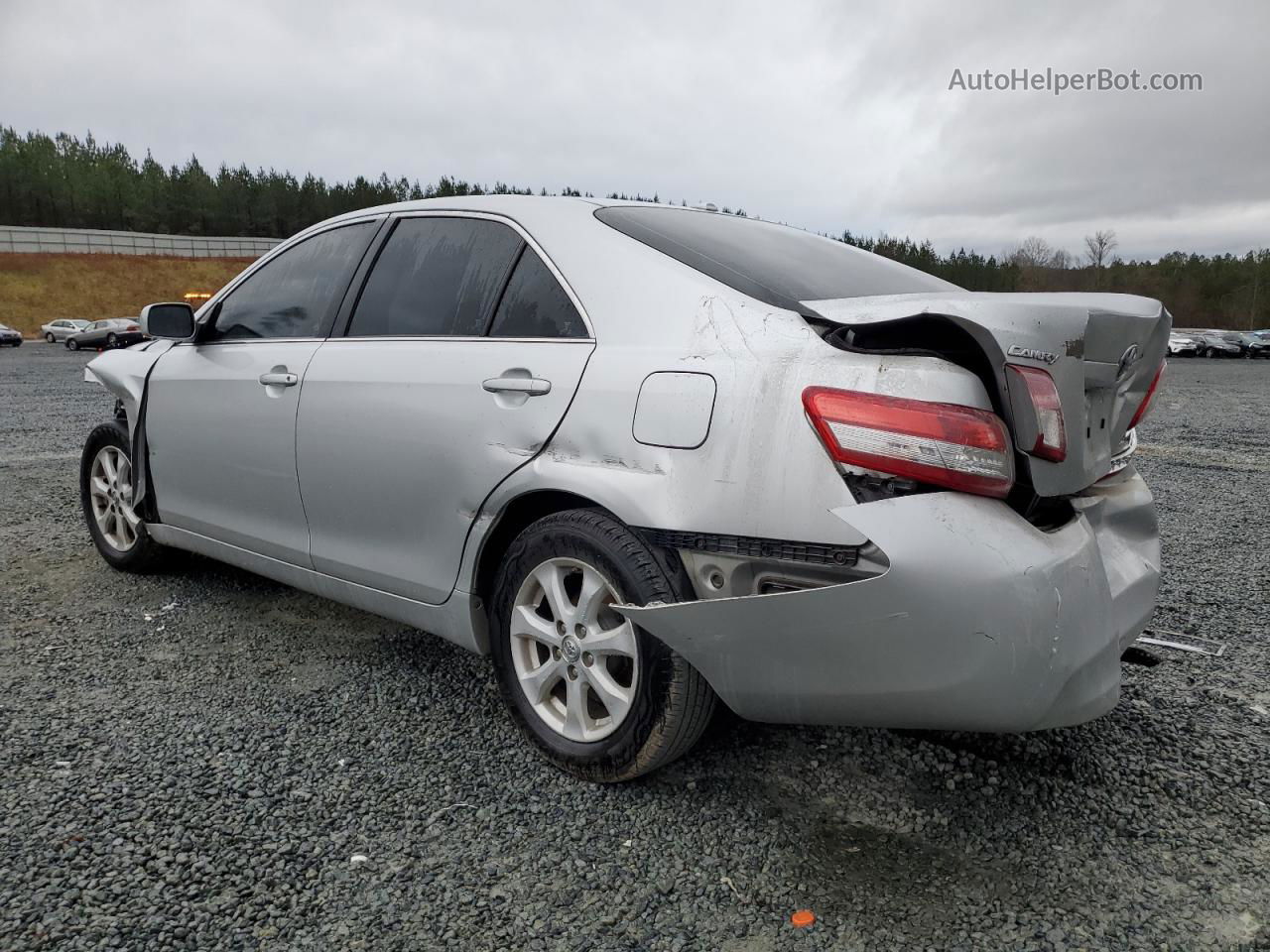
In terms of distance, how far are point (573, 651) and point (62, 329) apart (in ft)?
146

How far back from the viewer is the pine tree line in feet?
214

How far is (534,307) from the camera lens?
2488 mm

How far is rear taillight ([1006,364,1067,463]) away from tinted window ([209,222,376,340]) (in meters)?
2.29

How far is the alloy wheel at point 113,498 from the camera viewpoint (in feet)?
13.2

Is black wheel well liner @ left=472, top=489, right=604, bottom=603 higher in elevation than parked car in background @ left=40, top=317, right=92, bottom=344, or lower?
higher

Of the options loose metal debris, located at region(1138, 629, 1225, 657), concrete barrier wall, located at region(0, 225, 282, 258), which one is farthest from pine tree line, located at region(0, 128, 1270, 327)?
loose metal debris, located at region(1138, 629, 1225, 657)

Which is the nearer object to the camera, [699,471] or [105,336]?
[699,471]

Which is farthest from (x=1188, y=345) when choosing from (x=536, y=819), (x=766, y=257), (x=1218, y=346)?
(x=536, y=819)

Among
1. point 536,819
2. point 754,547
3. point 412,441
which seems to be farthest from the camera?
point 412,441

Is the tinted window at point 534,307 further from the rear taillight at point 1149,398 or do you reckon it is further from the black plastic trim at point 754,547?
the rear taillight at point 1149,398

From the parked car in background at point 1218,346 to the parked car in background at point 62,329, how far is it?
162ft

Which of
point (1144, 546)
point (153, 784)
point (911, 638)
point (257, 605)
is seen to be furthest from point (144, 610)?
point (1144, 546)

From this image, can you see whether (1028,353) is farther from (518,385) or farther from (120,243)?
(120,243)

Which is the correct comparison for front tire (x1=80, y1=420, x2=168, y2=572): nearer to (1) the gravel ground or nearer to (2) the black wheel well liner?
(1) the gravel ground
